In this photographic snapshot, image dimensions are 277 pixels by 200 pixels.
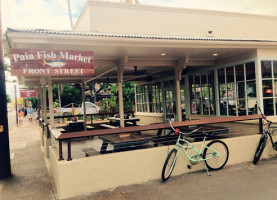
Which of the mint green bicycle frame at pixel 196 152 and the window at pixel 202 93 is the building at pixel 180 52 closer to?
the window at pixel 202 93

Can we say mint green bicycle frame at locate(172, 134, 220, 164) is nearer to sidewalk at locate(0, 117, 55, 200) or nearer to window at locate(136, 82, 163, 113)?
sidewalk at locate(0, 117, 55, 200)

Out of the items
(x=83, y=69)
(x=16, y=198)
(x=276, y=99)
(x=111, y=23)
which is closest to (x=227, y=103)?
(x=276, y=99)

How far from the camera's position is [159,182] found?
490cm

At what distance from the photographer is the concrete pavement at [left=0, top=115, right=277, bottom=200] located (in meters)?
4.23

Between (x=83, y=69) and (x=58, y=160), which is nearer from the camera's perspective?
(x=58, y=160)

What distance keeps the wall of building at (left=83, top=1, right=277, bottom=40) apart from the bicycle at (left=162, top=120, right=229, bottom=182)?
23.1 feet

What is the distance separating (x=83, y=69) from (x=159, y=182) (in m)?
2.77

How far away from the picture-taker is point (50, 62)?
5.09m

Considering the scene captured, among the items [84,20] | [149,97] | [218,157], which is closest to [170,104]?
[149,97]

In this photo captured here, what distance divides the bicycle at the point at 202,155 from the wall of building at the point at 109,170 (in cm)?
17

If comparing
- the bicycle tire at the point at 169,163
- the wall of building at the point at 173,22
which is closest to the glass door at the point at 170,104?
the wall of building at the point at 173,22

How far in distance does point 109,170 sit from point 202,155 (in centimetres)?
200

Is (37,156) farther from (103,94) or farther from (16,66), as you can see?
(103,94)

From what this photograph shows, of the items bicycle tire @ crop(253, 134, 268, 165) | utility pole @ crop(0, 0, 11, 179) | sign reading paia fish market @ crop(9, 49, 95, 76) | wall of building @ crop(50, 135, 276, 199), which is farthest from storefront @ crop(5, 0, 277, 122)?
wall of building @ crop(50, 135, 276, 199)
